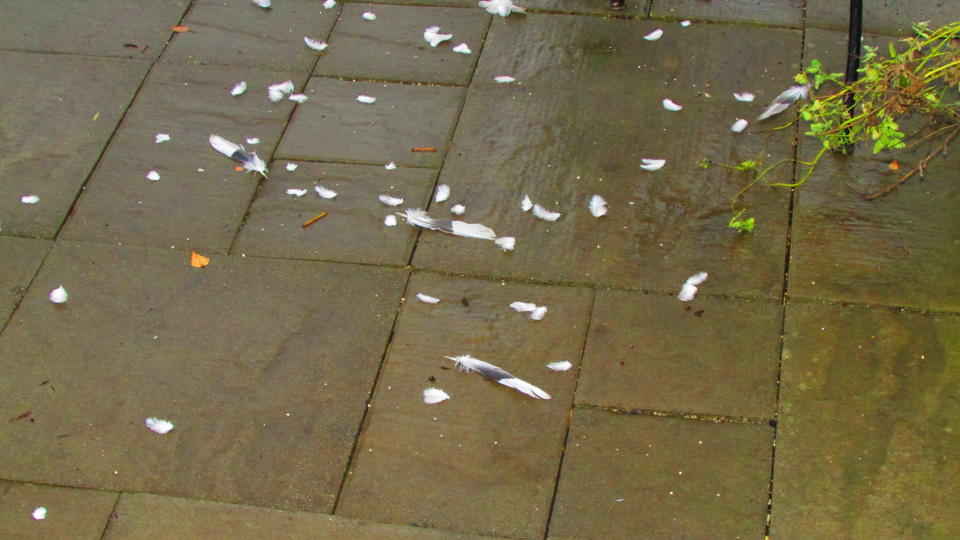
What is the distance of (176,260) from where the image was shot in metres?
4.04

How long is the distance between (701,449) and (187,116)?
9.58 feet

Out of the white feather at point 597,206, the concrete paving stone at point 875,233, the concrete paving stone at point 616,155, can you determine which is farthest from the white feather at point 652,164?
the concrete paving stone at point 875,233

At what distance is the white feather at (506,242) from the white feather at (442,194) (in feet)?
1.13

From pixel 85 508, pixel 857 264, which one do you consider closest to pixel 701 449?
pixel 857 264

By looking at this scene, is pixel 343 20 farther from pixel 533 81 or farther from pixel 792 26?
pixel 792 26

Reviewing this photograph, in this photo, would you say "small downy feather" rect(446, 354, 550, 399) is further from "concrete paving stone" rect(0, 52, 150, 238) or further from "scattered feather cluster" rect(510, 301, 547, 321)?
"concrete paving stone" rect(0, 52, 150, 238)

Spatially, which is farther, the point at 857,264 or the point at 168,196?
the point at 168,196

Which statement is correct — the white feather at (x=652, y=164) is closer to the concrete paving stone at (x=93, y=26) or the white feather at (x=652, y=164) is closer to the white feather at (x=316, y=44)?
the white feather at (x=316, y=44)

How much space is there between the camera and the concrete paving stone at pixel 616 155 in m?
3.87

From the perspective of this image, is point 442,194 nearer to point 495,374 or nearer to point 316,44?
point 495,374

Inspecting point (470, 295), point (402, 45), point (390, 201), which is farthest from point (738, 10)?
point (470, 295)

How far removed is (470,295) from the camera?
3807 millimetres

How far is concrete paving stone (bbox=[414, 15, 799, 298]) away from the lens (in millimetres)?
3865

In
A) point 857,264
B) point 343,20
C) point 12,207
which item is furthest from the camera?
point 343,20
